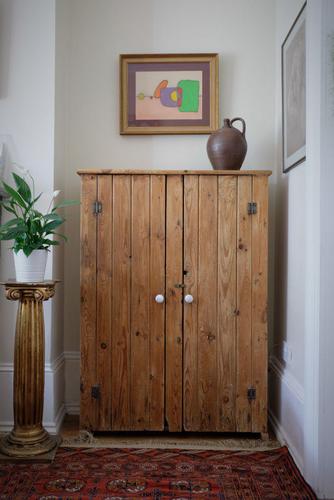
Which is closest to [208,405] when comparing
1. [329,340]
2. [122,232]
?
[329,340]

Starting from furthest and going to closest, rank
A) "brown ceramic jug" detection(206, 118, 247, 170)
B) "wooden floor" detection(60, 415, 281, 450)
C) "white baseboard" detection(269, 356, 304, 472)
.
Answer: "brown ceramic jug" detection(206, 118, 247, 170) < "wooden floor" detection(60, 415, 281, 450) < "white baseboard" detection(269, 356, 304, 472)

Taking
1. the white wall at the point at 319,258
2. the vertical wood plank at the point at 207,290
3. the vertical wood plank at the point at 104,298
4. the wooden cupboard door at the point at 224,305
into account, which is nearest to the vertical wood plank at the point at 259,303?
the wooden cupboard door at the point at 224,305

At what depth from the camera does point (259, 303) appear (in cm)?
249

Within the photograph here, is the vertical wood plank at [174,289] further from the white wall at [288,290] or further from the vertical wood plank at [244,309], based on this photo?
the white wall at [288,290]

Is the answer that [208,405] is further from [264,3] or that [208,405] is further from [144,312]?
[264,3]

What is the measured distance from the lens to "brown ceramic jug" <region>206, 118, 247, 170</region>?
8.34ft

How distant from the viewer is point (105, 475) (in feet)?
6.75

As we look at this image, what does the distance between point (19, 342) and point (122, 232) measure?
0.81m

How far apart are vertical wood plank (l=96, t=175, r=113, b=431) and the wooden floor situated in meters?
0.09

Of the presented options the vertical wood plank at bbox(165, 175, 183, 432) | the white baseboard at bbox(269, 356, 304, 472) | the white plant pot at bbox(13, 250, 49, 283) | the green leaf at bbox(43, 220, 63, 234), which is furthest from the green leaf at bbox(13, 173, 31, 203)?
the white baseboard at bbox(269, 356, 304, 472)

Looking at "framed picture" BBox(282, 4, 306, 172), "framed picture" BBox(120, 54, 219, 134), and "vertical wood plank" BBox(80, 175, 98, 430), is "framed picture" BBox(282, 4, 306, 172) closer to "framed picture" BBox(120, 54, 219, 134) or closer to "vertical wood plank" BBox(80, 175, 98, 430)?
"framed picture" BBox(120, 54, 219, 134)

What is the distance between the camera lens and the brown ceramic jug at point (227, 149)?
2.54 m

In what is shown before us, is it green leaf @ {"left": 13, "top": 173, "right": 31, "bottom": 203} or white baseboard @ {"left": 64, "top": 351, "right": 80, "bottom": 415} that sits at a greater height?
green leaf @ {"left": 13, "top": 173, "right": 31, "bottom": 203}

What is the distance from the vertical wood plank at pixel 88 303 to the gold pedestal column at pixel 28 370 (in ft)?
0.84
